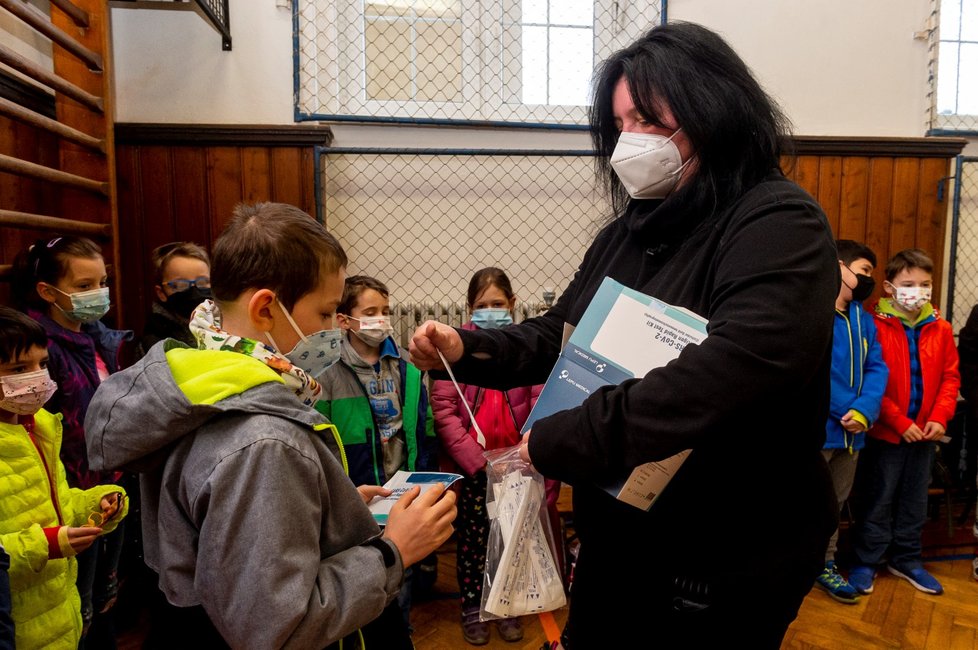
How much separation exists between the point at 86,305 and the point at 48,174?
0.55 metres

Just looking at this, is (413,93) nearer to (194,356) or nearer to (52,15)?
(52,15)

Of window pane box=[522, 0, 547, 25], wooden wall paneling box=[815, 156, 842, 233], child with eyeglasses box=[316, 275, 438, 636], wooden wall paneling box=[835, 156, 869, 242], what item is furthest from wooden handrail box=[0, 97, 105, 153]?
wooden wall paneling box=[835, 156, 869, 242]

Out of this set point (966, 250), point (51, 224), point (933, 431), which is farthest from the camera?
point (966, 250)

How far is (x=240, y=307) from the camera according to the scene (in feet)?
3.03

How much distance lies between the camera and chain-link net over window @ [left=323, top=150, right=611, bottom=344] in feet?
10.3

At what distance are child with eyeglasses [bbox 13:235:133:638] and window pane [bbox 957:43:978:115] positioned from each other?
439cm

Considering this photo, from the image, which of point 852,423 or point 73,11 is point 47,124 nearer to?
point 73,11

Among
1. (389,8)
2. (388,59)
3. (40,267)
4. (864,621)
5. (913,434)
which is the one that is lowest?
(864,621)

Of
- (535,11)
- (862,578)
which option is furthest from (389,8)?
(862,578)

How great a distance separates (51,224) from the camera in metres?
2.10

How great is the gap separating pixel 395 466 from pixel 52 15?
7.07 ft

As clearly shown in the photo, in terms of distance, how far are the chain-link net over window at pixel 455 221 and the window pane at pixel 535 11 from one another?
759 mm

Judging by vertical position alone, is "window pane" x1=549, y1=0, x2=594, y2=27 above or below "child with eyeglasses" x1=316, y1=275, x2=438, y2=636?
above

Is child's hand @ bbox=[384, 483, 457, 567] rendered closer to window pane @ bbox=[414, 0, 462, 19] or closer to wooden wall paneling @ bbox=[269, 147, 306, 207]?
wooden wall paneling @ bbox=[269, 147, 306, 207]
